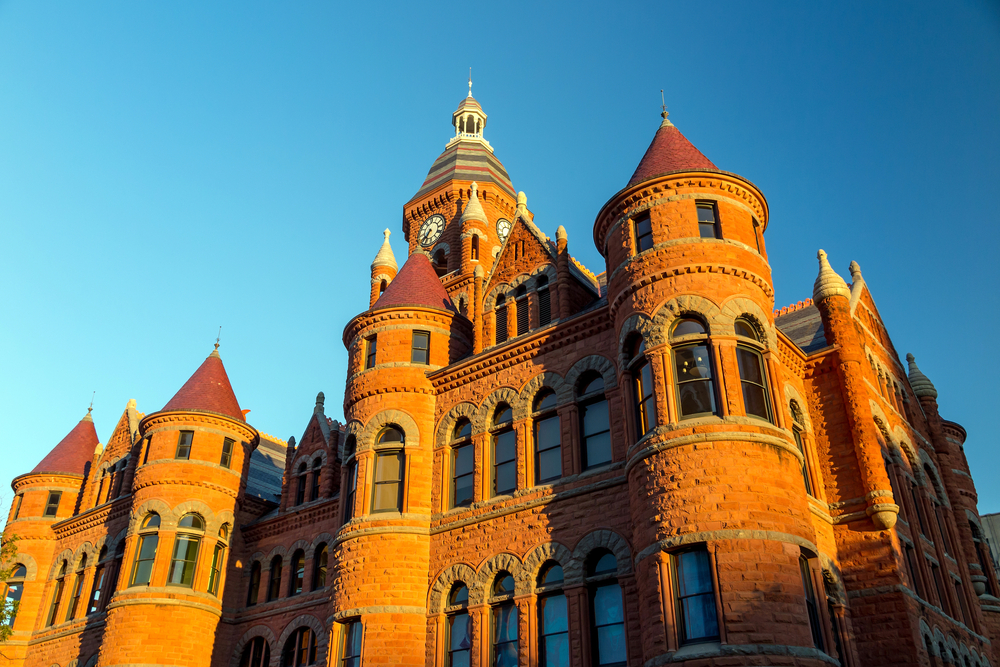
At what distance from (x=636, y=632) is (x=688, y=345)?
5990mm

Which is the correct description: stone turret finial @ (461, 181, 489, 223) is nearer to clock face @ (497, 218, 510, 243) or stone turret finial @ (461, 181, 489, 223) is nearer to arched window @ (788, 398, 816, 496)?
clock face @ (497, 218, 510, 243)

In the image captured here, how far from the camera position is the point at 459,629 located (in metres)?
20.5

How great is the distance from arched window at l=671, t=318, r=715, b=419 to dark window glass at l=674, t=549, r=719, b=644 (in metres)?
2.99

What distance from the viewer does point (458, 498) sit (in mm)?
22469

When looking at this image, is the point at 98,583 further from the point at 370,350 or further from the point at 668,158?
the point at 668,158

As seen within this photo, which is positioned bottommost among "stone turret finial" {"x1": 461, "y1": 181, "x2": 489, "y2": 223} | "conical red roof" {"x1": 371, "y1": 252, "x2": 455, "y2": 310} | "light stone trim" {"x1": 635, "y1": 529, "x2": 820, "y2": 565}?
"light stone trim" {"x1": 635, "y1": 529, "x2": 820, "y2": 565}

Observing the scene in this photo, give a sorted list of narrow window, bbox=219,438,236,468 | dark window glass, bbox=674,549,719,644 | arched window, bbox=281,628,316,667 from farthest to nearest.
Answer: narrow window, bbox=219,438,236,468 < arched window, bbox=281,628,316,667 < dark window glass, bbox=674,549,719,644

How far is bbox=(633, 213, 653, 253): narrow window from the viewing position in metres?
20.4

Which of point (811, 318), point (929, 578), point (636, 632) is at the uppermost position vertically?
point (811, 318)

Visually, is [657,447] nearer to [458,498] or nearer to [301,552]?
[458,498]

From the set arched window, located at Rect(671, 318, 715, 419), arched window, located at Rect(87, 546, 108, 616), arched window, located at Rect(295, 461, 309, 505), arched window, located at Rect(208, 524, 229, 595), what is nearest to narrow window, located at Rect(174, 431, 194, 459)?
arched window, located at Rect(208, 524, 229, 595)

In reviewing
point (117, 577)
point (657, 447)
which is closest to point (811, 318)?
point (657, 447)

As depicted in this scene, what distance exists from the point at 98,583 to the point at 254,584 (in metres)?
6.89

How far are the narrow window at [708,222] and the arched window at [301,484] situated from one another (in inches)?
667
